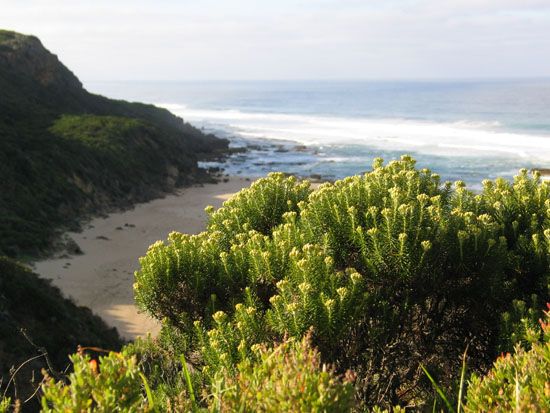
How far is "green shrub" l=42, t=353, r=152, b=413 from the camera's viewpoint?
254cm

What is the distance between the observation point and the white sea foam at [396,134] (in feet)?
173

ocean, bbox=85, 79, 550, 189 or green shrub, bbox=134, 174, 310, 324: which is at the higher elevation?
ocean, bbox=85, 79, 550, 189

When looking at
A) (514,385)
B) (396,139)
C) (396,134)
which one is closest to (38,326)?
(514,385)

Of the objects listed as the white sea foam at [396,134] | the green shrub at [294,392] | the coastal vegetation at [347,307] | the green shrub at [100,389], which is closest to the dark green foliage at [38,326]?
the coastal vegetation at [347,307]

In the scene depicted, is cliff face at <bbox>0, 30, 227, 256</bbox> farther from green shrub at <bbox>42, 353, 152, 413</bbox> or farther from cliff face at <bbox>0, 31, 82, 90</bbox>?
green shrub at <bbox>42, 353, 152, 413</bbox>

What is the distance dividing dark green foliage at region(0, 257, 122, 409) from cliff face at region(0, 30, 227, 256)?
281 inches

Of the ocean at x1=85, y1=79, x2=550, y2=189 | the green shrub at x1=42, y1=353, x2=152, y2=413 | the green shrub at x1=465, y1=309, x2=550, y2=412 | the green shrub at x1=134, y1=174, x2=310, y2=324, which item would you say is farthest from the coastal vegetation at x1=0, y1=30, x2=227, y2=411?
the ocean at x1=85, y1=79, x2=550, y2=189

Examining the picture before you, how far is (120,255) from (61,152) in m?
14.0

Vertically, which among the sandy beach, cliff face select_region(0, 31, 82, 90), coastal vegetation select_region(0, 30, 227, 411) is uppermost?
cliff face select_region(0, 31, 82, 90)

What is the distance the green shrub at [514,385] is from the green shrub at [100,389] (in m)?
1.87

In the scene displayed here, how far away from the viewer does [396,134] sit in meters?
67.1

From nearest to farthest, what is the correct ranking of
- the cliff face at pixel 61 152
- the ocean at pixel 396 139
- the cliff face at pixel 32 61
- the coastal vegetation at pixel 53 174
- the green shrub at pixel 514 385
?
the green shrub at pixel 514 385 → the coastal vegetation at pixel 53 174 → the cliff face at pixel 61 152 → the ocean at pixel 396 139 → the cliff face at pixel 32 61

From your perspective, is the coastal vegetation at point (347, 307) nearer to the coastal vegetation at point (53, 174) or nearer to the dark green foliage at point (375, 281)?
the dark green foliage at point (375, 281)

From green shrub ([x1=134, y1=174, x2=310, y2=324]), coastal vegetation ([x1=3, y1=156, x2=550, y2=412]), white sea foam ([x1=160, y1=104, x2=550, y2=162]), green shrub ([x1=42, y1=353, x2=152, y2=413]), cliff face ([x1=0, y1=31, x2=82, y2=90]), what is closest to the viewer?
green shrub ([x1=42, y1=353, x2=152, y2=413])
